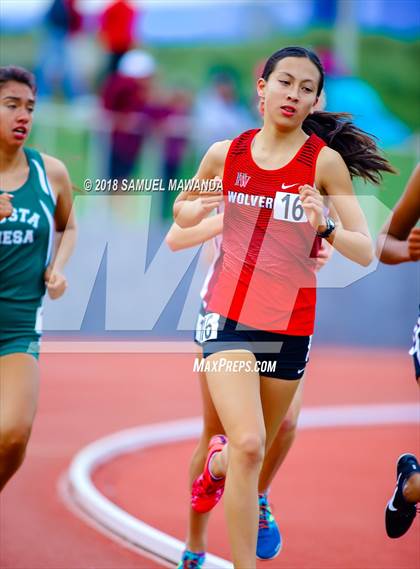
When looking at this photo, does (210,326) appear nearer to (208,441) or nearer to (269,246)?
(269,246)

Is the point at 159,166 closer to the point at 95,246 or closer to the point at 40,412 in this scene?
the point at 95,246

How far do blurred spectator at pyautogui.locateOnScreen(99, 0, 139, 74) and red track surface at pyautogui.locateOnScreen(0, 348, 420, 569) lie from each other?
4.11 meters

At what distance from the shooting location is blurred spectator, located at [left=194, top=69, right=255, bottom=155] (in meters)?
13.3

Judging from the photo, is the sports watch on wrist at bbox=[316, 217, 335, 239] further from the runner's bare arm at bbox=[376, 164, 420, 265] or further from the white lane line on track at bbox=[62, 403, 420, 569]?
the white lane line on track at bbox=[62, 403, 420, 569]

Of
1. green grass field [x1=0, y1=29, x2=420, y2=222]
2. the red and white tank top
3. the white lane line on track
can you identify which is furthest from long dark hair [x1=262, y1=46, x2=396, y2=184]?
green grass field [x1=0, y1=29, x2=420, y2=222]

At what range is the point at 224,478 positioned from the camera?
16.8 feet

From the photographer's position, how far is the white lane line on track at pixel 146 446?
19.7 ft

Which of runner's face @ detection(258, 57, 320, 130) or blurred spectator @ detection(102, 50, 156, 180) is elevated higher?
blurred spectator @ detection(102, 50, 156, 180)

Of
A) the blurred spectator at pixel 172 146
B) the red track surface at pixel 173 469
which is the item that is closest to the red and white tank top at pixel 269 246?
the red track surface at pixel 173 469

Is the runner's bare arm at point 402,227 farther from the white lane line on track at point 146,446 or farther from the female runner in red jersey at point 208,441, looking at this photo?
the white lane line on track at point 146,446

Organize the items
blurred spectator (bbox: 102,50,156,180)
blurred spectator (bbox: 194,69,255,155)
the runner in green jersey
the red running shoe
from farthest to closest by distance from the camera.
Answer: blurred spectator (bbox: 194,69,255,155), blurred spectator (bbox: 102,50,156,180), the runner in green jersey, the red running shoe

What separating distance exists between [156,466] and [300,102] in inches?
166

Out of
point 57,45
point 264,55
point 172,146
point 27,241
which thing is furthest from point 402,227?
point 264,55

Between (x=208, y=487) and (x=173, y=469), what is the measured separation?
311cm
